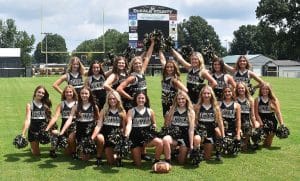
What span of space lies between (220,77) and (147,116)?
73.4 inches

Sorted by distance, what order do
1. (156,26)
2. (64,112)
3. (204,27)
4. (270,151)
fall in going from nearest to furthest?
(64,112)
(270,151)
(156,26)
(204,27)

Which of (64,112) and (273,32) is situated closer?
(64,112)

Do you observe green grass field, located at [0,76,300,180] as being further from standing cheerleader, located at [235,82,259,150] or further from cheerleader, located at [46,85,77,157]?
standing cheerleader, located at [235,82,259,150]

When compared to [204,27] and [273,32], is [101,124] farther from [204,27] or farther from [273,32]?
[204,27]

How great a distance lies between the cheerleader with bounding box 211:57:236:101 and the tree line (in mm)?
8119

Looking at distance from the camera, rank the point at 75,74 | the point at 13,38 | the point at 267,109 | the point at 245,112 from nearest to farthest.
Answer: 1. the point at 245,112
2. the point at 75,74
3. the point at 267,109
4. the point at 13,38

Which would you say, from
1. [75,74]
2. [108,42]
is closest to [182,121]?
[75,74]

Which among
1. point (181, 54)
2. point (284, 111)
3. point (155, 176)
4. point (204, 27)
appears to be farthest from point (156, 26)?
point (204, 27)

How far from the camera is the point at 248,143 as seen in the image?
8164mm

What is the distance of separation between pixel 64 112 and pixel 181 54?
2563 mm

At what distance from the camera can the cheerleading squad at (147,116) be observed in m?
6.85

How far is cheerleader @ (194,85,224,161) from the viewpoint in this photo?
713 cm

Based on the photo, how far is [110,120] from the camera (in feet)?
22.7

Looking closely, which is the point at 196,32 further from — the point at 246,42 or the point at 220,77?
the point at 220,77
